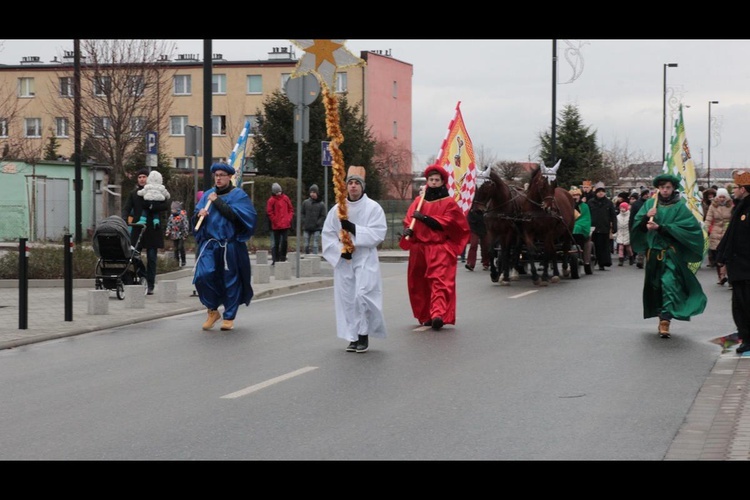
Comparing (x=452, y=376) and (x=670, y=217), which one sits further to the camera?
(x=670, y=217)

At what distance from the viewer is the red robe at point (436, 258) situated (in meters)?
14.9

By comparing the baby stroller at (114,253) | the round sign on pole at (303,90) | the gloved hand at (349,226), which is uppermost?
the round sign on pole at (303,90)

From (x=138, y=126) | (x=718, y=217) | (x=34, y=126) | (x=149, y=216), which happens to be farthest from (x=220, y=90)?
(x=149, y=216)

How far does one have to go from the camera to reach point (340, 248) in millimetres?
13008

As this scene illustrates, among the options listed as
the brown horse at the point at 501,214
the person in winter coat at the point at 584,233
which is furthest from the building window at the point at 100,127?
the brown horse at the point at 501,214

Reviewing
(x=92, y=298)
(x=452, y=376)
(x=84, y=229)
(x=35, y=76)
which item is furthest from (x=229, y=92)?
(x=452, y=376)

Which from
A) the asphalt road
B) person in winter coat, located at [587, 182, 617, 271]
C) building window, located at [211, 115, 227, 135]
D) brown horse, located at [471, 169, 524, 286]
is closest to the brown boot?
the asphalt road

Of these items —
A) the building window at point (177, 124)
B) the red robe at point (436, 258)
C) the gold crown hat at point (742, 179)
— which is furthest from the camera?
the building window at point (177, 124)

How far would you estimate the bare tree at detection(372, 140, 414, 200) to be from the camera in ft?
226

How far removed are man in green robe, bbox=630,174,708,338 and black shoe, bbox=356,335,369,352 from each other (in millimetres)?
3648

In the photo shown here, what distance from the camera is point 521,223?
2250cm

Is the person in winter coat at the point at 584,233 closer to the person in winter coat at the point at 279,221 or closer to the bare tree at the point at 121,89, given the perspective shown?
the person in winter coat at the point at 279,221
